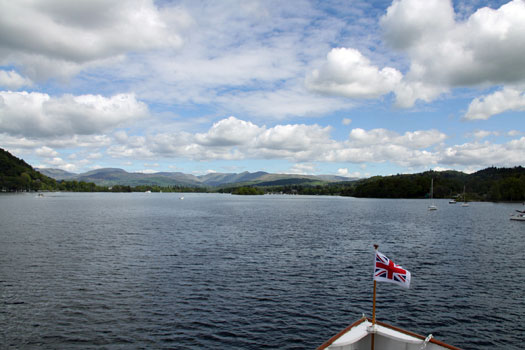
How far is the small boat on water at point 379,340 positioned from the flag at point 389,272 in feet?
7.83

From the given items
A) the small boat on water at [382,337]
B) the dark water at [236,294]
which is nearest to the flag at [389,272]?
the small boat on water at [382,337]

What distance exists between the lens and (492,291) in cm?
3338

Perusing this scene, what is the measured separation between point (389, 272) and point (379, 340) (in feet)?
11.3

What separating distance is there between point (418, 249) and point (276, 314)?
38736 mm

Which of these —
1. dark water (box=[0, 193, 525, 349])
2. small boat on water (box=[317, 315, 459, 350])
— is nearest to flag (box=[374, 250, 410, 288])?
small boat on water (box=[317, 315, 459, 350])

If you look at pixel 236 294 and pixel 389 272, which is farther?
pixel 236 294

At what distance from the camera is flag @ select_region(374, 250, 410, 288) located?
17812 mm

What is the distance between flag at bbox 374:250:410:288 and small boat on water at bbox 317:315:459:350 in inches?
94.0

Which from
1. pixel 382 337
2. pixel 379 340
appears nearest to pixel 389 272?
pixel 382 337

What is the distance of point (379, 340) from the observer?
56.7 feet

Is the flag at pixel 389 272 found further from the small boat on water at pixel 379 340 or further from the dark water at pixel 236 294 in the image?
the dark water at pixel 236 294

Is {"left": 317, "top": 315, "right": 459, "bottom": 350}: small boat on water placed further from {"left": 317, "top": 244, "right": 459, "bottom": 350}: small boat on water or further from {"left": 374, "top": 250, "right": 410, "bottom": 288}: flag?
{"left": 374, "top": 250, "right": 410, "bottom": 288}: flag

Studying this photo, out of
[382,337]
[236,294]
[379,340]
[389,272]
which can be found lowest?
[236,294]

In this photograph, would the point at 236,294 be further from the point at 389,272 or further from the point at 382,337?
the point at 389,272
